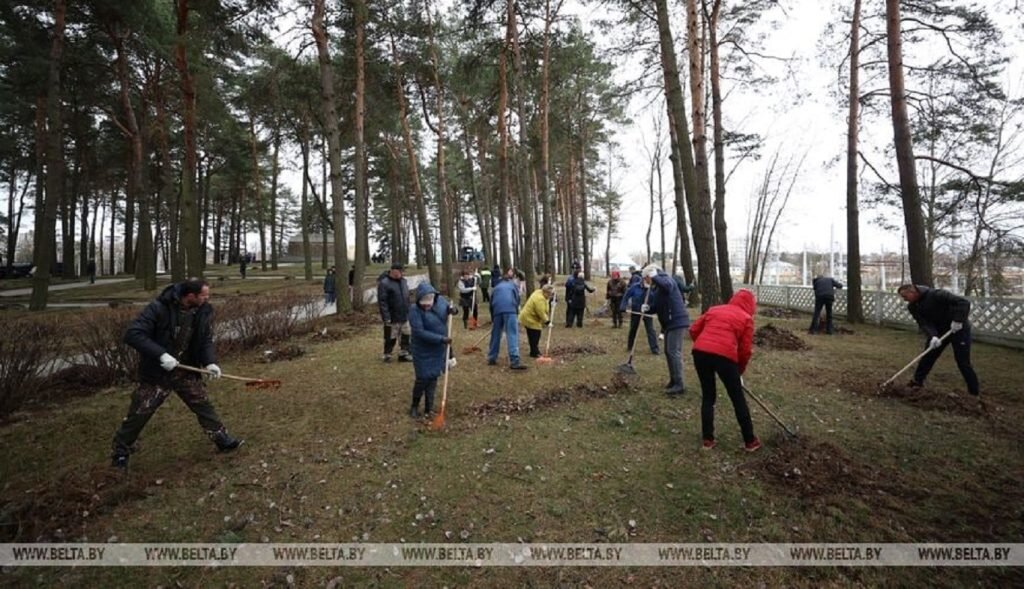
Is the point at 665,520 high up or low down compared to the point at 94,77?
down

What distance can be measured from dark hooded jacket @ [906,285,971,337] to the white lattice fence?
5719 millimetres

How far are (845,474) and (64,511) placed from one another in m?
6.53

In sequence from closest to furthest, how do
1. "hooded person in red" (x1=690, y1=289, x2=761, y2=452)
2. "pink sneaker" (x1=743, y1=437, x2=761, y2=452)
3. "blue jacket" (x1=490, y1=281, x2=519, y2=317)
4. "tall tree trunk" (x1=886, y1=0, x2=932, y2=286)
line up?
"hooded person in red" (x1=690, y1=289, x2=761, y2=452)
"pink sneaker" (x1=743, y1=437, x2=761, y2=452)
"blue jacket" (x1=490, y1=281, x2=519, y2=317)
"tall tree trunk" (x1=886, y1=0, x2=932, y2=286)

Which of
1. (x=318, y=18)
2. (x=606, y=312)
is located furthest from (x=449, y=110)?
(x=606, y=312)

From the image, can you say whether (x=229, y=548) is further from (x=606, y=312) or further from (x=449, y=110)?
(x=449, y=110)

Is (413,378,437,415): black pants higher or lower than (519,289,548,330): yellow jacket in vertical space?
lower

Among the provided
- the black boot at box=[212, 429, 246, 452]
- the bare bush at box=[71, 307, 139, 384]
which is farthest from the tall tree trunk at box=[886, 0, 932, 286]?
the bare bush at box=[71, 307, 139, 384]

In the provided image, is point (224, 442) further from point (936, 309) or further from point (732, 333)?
point (936, 309)

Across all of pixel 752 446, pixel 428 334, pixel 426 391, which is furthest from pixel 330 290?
pixel 752 446

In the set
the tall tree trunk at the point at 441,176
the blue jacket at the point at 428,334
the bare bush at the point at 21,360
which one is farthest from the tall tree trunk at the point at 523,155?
the bare bush at the point at 21,360

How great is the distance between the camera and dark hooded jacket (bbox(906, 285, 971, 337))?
19.9ft

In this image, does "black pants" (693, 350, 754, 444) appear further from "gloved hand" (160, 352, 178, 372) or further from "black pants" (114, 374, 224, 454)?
"black pants" (114, 374, 224, 454)

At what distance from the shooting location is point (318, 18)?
1171 cm

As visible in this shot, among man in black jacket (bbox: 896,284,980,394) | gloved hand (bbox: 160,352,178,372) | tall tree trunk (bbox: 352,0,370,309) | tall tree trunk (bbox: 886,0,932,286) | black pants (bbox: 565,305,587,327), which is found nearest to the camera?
gloved hand (bbox: 160,352,178,372)
